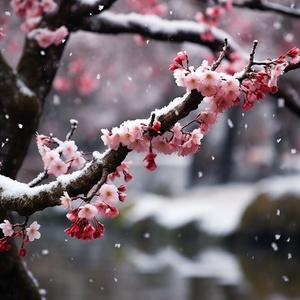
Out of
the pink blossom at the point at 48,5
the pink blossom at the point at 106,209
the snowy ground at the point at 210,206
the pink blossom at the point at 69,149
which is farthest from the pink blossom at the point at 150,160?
the snowy ground at the point at 210,206

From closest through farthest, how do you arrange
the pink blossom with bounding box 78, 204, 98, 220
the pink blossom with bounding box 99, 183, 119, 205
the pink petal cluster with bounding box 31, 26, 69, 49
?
1. the pink blossom with bounding box 78, 204, 98, 220
2. the pink blossom with bounding box 99, 183, 119, 205
3. the pink petal cluster with bounding box 31, 26, 69, 49

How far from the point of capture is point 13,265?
404cm

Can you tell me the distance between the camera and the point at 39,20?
4.56 metres

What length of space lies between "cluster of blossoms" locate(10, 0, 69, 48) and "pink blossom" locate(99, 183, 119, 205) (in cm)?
206

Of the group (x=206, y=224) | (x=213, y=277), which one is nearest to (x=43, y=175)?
(x=213, y=277)

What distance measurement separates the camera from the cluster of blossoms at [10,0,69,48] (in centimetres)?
437

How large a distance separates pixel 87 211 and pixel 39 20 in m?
2.45

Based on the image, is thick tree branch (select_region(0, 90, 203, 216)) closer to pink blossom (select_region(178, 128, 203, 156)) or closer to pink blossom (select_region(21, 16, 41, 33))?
pink blossom (select_region(178, 128, 203, 156))

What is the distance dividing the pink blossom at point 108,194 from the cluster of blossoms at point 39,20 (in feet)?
6.75

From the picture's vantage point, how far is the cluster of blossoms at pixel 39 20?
4371 millimetres

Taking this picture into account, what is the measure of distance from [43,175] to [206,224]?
15.1 m

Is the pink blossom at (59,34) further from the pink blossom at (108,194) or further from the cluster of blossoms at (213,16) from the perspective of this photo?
the pink blossom at (108,194)

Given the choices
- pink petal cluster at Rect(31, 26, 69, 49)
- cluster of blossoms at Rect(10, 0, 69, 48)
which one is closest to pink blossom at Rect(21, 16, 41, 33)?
cluster of blossoms at Rect(10, 0, 69, 48)

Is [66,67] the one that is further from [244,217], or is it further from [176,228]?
[244,217]
